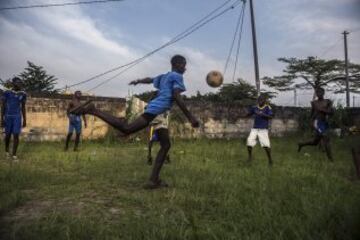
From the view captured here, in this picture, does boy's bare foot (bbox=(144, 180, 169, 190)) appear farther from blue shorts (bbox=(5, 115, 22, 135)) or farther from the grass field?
blue shorts (bbox=(5, 115, 22, 135))

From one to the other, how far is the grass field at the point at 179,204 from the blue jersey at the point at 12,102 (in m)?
1.90

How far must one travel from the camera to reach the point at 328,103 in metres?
10.1

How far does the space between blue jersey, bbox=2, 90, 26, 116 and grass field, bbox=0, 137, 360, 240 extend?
6.25 feet

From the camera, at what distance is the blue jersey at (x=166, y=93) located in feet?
19.2

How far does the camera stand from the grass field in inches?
139

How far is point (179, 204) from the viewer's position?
15.3 ft

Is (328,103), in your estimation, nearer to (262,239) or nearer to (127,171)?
(127,171)

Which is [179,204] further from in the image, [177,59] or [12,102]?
[12,102]

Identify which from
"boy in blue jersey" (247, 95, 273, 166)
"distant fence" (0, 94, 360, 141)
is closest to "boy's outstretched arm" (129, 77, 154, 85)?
"boy in blue jersey" (247, 95, 273, 166)

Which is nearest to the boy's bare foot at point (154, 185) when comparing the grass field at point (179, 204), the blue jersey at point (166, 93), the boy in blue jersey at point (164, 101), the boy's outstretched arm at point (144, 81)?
the boy in blue jersey at point (164, 101)

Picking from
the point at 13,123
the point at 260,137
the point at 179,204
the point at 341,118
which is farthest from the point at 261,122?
the point at 341,118

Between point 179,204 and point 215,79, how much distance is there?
5.31m

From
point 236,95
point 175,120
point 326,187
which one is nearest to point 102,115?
point 326,187

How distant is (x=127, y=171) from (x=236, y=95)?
76.7ft
